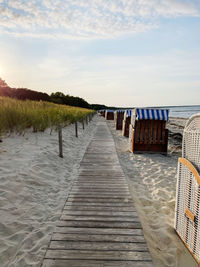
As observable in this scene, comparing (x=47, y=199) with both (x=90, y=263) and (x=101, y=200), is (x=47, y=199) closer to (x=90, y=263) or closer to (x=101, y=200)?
(x=101, y=200)

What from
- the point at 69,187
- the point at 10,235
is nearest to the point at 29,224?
the point at 10,235

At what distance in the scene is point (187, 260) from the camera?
2135 mm

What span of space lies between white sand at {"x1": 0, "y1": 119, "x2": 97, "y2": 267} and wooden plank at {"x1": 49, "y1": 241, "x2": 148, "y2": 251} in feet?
0.67

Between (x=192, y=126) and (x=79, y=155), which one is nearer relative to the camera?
(x=192, y=126)

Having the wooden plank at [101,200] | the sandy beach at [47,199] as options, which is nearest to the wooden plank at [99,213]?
the sandy beach at [47,199]

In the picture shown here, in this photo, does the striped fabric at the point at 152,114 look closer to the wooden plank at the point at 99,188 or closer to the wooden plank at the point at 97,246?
the wooden plank at the point at 99,188

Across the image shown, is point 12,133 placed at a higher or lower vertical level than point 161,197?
higher

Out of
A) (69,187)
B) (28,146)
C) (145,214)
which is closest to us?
(145,214)

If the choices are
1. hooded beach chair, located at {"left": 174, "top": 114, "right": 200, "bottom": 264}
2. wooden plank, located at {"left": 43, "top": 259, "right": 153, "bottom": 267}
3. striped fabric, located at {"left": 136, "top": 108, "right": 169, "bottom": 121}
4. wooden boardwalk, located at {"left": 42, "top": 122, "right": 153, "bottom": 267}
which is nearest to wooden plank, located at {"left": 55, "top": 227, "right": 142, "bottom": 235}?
wooden boardwalk, located at {"left": 42, "top": 122, "right": 153, "bottom": 267}

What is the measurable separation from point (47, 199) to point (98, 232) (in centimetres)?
138

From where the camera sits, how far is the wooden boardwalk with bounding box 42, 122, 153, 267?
2014 mm

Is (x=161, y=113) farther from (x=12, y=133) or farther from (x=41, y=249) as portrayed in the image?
(x=41, y=249)

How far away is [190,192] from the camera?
2.21m

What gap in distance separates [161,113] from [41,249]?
641 centimetres
